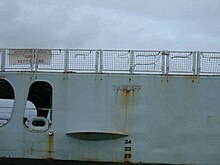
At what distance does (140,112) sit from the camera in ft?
42.4

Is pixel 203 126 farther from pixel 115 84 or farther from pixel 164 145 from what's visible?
pixel 115 84

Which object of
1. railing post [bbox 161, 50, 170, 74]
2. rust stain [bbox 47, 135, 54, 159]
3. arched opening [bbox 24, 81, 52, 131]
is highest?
railing post [bbox 161, 50, 170, 74]

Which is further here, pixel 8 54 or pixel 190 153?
pixel 8 54

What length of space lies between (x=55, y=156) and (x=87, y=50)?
378cm

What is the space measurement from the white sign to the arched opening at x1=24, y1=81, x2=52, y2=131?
81 cm

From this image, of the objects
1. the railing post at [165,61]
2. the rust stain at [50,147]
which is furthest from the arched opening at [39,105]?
the railing post at [165,61]

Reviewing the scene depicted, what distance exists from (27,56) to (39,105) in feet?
8.95

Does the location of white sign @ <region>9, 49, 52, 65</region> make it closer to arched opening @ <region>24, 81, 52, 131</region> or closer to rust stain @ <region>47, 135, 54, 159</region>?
arched opening @ <region>24, 81, 52, 131</region>

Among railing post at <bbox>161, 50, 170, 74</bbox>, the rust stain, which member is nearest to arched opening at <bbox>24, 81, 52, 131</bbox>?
the rust stain

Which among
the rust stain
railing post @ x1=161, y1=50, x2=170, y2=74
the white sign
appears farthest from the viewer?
the white sign

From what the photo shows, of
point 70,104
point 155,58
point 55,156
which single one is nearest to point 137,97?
point 155,58

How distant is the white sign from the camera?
13.4 meters

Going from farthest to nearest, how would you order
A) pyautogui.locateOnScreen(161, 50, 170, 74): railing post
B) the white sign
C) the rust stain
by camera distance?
the white sign → pyautogui.locateOnScreen(161, 50, 170, 74): railing post → the rust stain

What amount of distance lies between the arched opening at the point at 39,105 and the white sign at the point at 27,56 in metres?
0.81
